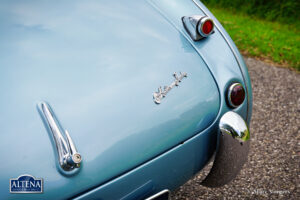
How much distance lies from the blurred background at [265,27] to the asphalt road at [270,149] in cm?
45

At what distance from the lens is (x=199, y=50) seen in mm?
1816

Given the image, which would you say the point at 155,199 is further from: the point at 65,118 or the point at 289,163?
the point at 289,163

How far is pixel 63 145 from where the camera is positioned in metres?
1.26

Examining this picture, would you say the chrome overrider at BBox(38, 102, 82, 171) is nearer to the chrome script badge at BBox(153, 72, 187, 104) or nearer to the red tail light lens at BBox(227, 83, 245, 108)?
the chrome script badge at BBox(153, 72, 187, 104)

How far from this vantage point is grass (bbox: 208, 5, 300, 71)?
4.75 meters

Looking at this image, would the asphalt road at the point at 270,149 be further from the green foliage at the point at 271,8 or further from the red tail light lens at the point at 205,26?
the green foliage at the point at 271,8

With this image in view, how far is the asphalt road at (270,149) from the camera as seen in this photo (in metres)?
2.49

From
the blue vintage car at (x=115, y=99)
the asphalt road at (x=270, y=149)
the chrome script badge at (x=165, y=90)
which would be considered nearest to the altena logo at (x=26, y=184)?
the blue vintage car at (x=115, y=99)

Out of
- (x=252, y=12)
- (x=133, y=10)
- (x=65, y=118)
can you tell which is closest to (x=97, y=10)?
(x=133, y=10)

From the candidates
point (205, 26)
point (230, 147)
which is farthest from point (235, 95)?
point (205, 26)

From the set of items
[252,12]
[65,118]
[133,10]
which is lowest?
[252,12]

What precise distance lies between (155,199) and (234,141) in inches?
19.0

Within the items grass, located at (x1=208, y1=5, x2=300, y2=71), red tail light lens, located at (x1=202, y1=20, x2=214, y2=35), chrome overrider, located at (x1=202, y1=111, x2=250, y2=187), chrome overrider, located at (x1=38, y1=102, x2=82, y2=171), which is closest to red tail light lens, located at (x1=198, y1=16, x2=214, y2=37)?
red tail light lens, located at (x1=202, y1=20, x2=214, y2=35)

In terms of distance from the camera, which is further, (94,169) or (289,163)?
(289,163)
